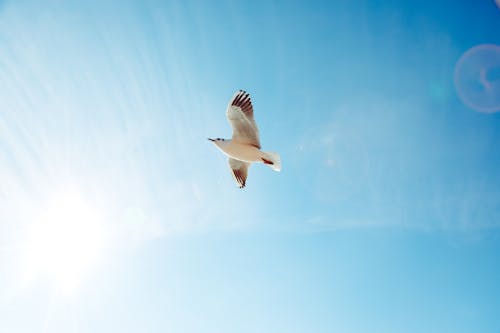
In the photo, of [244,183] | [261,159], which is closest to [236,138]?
[261,159]

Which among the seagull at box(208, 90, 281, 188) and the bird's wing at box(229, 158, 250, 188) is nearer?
the seagull at box(208, 90, 281, 188)

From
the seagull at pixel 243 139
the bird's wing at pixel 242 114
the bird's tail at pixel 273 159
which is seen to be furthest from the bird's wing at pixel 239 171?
the bird's wing at pixel 242 114

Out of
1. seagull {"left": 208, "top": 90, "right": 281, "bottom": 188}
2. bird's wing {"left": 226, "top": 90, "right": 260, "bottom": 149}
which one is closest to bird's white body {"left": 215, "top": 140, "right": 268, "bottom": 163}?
seagull {"left": 208, "top": 90, "right": 281, "bottom": 188}

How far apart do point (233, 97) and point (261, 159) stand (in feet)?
4.87

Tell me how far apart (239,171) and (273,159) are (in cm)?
115

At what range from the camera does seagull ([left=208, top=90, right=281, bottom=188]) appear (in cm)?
834

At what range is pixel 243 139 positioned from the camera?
28.3ft

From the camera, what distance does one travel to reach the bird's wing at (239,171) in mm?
9461

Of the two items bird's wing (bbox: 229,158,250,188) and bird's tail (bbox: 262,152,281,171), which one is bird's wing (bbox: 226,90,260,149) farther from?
bird's wing (bbox: 229,158,250,188)

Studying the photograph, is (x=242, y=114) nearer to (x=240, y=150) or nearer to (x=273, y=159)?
(x=240, y=150)

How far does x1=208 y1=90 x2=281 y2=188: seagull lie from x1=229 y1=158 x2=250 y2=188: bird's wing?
471 mm

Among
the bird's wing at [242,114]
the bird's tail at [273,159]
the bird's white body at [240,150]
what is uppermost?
the bird's wing at [242,114]

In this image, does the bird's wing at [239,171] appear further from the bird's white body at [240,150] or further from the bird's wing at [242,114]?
the bird's wing at [242,114]

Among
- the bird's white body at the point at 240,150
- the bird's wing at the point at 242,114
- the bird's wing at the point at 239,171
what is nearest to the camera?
the bird's wing at the point at 242,114
